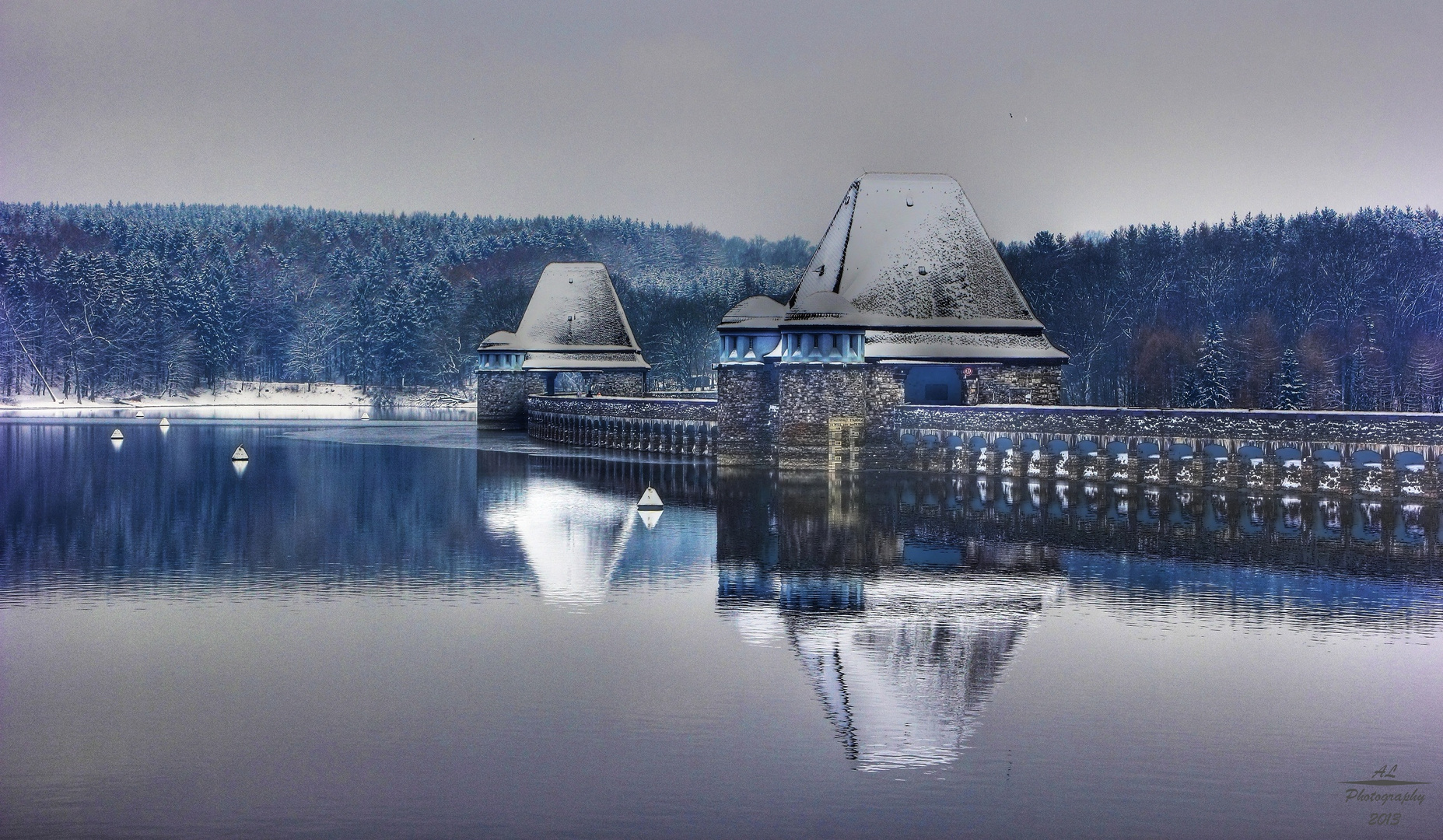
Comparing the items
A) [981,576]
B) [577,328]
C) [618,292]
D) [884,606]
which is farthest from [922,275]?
[618,292]

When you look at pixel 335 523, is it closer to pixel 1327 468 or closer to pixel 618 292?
pixel 1327 468

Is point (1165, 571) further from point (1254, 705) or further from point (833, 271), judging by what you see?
point (833, 271)

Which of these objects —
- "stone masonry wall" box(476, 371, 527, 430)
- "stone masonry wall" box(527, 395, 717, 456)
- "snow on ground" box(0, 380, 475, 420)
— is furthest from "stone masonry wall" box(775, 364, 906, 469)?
"snow on ground" box(0, 380, 475, 420)

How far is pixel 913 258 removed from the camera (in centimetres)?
5231

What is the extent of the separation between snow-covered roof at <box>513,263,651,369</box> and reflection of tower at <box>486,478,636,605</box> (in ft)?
114

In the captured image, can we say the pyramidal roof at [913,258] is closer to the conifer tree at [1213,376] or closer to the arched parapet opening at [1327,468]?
the arched parapet opening at [1327,468]

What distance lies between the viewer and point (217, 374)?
5153 inches

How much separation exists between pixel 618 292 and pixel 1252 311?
4841 centimetres

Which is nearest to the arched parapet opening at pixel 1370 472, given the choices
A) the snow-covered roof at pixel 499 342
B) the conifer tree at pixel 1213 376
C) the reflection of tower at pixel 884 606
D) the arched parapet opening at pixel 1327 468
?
the arched parapet opening at pixel 1327 468

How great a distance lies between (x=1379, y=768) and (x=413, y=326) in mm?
116854

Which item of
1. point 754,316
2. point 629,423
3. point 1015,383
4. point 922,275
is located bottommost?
point 629,423

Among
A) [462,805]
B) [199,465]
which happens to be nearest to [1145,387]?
[199,465]

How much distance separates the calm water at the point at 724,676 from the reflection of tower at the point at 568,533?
197 mm

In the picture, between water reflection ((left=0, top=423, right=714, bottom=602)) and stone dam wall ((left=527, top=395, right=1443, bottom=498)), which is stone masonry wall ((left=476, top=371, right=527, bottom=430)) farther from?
stone dam wall ((left=527, top=395, right=1443, bottom=498))
